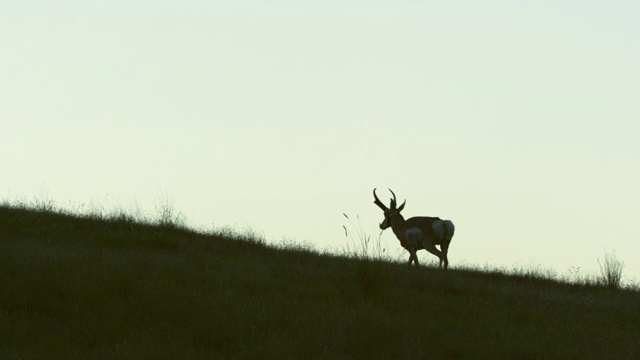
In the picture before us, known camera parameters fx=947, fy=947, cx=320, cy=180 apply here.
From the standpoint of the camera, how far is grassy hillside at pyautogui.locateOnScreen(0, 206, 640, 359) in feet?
31.4

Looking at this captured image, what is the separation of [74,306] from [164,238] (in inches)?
226

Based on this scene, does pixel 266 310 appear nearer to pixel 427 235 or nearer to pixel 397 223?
pixel 427 235

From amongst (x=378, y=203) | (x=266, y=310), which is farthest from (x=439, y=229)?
(x=266, y=310)

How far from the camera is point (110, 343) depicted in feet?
30.9

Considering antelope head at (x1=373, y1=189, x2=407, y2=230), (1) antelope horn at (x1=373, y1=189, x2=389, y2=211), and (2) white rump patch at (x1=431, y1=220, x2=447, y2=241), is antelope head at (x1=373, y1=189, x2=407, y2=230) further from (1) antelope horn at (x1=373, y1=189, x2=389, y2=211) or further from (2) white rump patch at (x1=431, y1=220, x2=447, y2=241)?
(2) white rump patch at (x1=431, y1=220, x2=447, y2=241)

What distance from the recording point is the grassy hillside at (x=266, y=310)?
9570 mm

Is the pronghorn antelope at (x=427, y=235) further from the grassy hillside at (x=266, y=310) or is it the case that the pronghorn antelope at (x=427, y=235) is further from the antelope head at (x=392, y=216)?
the grassy hillside at (x=266, y=310)

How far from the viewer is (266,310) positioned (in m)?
10.9

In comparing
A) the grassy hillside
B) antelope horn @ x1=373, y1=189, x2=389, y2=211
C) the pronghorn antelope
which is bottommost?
the grassy hillside

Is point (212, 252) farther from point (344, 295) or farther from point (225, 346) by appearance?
point (225, 346)

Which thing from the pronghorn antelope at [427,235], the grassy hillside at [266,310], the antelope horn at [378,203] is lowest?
the grassy hillside at [266,310]

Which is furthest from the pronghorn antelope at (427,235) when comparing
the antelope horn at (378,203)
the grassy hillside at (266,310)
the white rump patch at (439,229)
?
the grassy hillside at (266,310)

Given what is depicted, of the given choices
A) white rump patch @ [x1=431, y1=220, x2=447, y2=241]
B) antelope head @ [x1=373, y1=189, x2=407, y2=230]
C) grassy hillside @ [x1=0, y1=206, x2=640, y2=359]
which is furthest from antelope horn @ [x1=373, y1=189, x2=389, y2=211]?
grassy hillside @ [x1=0, y1=206, x2=640, y2=359]

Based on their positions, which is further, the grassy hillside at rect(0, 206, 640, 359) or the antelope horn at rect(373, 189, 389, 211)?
the antelope horn at rect(373, 189, 389, 211)
